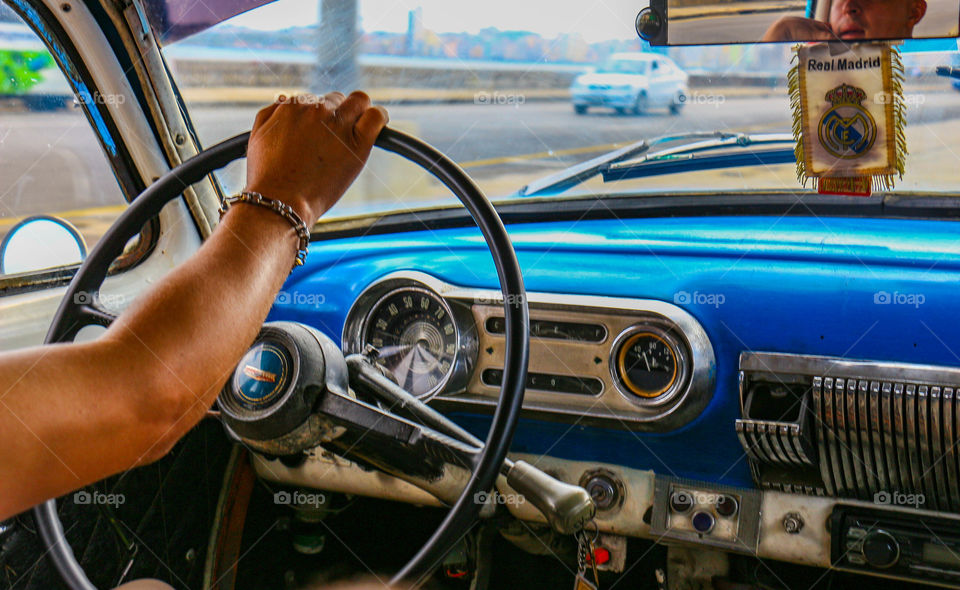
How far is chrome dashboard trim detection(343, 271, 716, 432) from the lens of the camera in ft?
5.93

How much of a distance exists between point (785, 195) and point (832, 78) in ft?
1.61

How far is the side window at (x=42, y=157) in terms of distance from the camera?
77.7 inches

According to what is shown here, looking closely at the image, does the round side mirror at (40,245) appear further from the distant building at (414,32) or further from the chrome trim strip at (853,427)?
the chrome trim strip at (853,427)

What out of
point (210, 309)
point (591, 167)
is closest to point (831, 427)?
point (591, 167)

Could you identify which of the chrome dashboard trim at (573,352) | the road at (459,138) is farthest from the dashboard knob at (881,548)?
the road at (459,138)

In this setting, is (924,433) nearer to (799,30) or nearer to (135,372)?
(799,30)

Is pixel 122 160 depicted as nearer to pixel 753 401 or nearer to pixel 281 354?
pixel 281 354

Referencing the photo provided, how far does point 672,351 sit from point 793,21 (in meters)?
0.67
